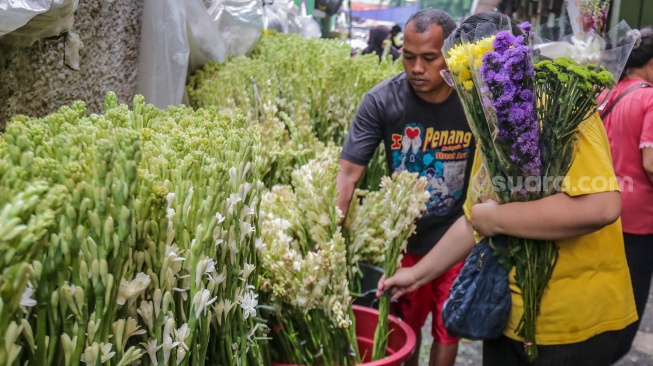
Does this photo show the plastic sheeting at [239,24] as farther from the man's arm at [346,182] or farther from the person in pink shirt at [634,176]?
the person in pink shirt at [634,176]

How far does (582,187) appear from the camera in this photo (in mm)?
2086

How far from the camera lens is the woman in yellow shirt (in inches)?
82.1

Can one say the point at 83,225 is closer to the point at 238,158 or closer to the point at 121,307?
the point at 121,307

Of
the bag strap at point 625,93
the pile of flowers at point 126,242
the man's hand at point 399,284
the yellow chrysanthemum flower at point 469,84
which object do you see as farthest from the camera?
the bag strap at point 625,93

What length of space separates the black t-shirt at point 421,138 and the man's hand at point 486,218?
1050 mm

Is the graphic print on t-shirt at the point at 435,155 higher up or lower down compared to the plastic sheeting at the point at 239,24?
lower down

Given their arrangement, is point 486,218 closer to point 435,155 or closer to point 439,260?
point 439,260

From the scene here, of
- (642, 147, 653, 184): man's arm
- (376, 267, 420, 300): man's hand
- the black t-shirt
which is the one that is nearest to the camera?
(376, 267, 420, 300): man's hand

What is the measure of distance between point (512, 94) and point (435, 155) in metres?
1.35

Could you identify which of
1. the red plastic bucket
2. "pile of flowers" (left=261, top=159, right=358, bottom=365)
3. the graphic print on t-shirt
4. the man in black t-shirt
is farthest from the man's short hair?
the red plastic bucket

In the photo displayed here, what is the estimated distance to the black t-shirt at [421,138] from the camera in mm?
3334

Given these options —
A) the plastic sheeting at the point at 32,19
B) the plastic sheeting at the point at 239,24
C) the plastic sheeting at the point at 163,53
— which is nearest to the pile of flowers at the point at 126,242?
the plastic sheeting at the point at 32,19

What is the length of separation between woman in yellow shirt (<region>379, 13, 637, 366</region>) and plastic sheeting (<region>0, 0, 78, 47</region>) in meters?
1.27

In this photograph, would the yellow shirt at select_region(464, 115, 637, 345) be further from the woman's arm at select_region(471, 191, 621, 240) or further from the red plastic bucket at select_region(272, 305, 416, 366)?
the red plastic bucket at select_region(272, 305, 416, 366)
